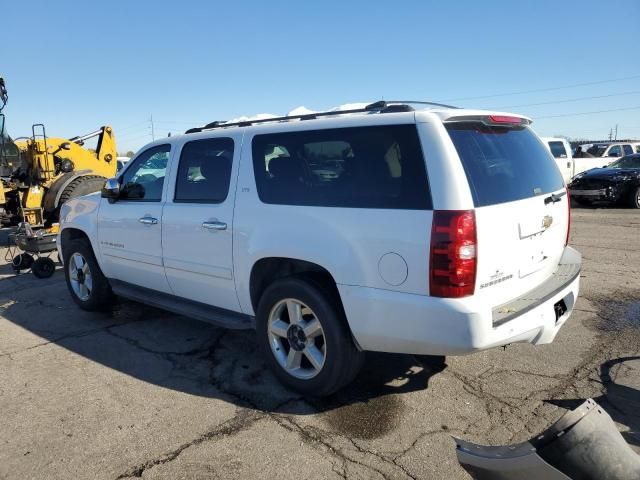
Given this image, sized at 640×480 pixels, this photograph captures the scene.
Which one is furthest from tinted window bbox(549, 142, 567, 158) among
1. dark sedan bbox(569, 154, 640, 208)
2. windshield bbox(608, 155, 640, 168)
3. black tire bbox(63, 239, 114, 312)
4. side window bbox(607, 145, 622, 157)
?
black tire bbox(63, 239, 114, 312)

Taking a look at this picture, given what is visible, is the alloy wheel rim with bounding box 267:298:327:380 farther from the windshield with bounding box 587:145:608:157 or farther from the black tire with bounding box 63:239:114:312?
the windshield with bounding box 587:145:608:157

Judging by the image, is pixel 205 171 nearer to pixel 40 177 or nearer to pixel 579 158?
pixel 40 177

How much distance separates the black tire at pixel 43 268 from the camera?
739cm

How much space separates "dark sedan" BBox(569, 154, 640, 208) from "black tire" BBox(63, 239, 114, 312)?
548 inches

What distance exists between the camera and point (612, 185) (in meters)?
14.4

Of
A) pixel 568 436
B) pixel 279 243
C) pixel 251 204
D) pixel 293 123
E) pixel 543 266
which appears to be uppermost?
pixel 293 123

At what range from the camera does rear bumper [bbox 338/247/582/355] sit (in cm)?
275

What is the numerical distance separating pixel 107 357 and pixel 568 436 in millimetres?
3712

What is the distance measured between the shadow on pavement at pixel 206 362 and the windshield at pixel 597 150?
22.0 m

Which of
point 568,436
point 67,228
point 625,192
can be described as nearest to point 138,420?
point 568,436

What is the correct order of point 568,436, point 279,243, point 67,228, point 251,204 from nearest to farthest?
point 568,436
point 279,243
point 251,204
point 67,228

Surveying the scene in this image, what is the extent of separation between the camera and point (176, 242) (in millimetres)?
4246

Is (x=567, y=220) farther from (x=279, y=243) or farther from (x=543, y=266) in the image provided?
(x=279, y=243)

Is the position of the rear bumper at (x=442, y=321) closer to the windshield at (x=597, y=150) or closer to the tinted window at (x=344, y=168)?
the tinted window at (x=344, y=168)
